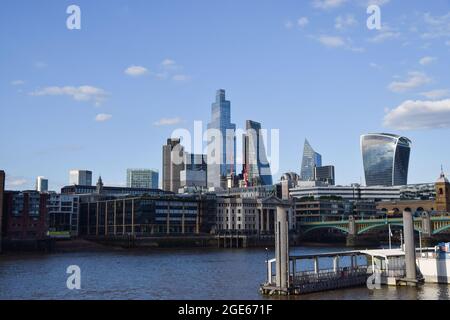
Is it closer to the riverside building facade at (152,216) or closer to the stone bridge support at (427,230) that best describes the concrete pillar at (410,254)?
the stone bridge support at (427,230)

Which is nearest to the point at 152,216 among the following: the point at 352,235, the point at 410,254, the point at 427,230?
the point at 352,235

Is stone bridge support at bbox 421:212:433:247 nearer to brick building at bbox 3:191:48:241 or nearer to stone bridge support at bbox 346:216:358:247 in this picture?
stone bridge support at bbox 346:216:358:247

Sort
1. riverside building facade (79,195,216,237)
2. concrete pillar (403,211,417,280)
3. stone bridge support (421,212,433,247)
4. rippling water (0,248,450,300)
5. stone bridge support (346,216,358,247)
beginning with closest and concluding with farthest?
rippling water (0,248,450,300), concrete pillar (403,211,417,280), stone bridge support (421,212,433,247), riverside building facade (79,195,216,237), stone bridge support (346,216,358,247)

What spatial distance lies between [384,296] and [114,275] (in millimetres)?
38618

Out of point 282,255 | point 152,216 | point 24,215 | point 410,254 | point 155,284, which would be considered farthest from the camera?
point 152,216

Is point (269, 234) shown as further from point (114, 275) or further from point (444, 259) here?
point (444, 259)

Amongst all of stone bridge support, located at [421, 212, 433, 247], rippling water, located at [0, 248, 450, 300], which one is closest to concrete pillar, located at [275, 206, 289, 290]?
rippling water, located at [0, 248, 450, 300]

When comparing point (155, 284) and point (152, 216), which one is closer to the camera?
point (155, 284)

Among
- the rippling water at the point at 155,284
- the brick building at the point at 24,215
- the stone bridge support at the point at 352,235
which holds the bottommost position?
the rippling water at the point at 155,284

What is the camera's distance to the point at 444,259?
5619 centimetres

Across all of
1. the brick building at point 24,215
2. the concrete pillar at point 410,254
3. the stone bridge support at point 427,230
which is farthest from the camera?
the stone bridge support at point 427,230

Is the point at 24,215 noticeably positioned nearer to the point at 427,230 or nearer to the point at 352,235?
the point at 352,235

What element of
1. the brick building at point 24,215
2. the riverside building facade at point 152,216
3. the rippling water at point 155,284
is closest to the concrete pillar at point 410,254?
the rippling water at point 155,284

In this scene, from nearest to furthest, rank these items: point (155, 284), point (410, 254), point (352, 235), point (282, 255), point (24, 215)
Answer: point (282, 255) < point (410, 254) < point (155, 284) < point (24, 215) < point (352, 235)
